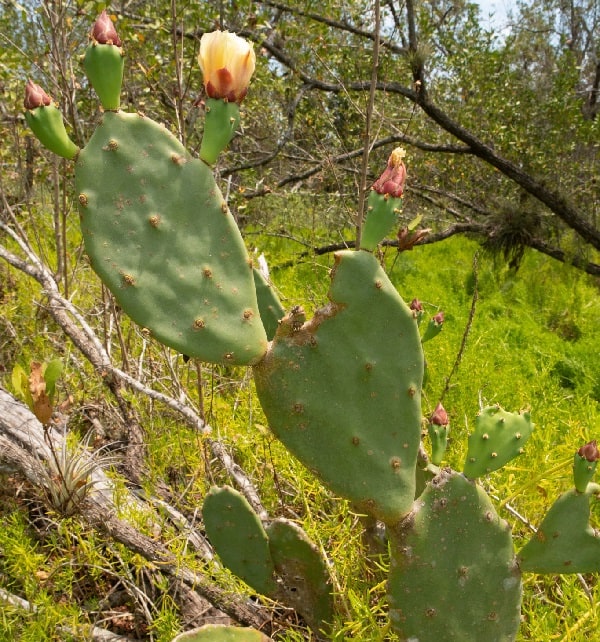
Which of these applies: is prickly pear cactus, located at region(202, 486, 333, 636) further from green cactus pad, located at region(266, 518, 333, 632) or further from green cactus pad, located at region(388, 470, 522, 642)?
green cactus pad, located at region(388, 470, 522, 642)

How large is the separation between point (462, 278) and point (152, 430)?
12.8ft

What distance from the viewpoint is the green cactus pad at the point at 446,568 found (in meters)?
1.18

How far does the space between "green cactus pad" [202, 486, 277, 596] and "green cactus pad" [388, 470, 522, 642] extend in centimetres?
41

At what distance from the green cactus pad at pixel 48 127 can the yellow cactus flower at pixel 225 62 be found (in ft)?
0.88

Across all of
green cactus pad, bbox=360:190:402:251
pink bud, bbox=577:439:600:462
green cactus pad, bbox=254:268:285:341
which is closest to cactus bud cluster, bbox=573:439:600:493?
pink bud, bbox=577:439:600:462

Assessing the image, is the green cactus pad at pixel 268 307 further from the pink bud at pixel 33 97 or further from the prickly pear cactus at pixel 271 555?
the pink bud at pixel 33 97

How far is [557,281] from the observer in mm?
5426

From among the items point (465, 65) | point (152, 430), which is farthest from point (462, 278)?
point (152, 430)

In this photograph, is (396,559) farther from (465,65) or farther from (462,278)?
(465,65)

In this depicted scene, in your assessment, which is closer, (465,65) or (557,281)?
(557,281)

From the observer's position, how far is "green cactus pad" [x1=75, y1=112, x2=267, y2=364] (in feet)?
3.64

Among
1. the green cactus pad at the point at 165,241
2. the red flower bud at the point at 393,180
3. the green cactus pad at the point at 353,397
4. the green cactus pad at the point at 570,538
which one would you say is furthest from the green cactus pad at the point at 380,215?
the green cactus pad at the point at 570,538

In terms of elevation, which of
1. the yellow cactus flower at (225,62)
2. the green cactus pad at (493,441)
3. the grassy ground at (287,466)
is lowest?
the grassy ground at (287,466)

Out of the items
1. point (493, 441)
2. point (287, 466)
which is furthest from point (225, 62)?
point (287, 466)
